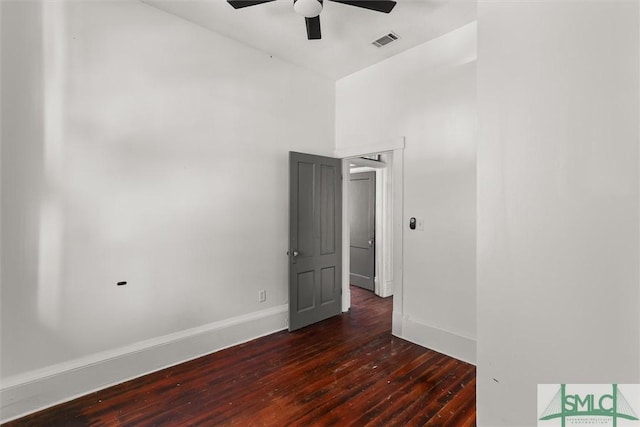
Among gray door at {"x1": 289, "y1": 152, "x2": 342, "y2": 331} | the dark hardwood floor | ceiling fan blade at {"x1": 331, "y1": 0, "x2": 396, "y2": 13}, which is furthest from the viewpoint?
gray door at {"x1": 289, "y1": 152, "x2": 342, "y2": 331}

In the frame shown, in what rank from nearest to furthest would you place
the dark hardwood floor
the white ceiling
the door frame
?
the dark hardwood floor → the white ceiling → the door frame

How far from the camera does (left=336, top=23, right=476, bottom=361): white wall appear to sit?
9.61 feet

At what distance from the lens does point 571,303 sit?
2.03ft

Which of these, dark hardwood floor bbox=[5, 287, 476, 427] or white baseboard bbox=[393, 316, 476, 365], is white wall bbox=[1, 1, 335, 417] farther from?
white baseboard bbox=[393, 316, 476, 365]

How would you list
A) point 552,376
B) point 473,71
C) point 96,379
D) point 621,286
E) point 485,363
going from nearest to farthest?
point 621,286, point 552,376, point 485,363, point 96,379, point 473,71

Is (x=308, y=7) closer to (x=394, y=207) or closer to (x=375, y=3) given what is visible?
(x=375, y=3)

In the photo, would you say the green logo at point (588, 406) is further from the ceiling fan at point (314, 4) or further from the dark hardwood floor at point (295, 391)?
the ceiling fan at point (314, 4)

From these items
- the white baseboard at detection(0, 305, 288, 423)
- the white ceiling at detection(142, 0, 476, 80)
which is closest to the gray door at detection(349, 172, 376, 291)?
the white ceiling at detection(142, 0, 476, 80)

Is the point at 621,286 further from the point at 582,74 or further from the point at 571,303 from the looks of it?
the point at 582,74

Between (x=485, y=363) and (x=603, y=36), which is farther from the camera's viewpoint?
(x=485, y=363)

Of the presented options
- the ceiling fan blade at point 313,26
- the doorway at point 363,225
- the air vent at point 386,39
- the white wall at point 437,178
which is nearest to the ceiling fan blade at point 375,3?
the ceiling fan blade at point 313,26

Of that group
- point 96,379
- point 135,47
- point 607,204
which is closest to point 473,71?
point 607,204

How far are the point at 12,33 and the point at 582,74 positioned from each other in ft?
10.5

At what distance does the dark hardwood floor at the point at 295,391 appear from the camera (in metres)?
2.07
